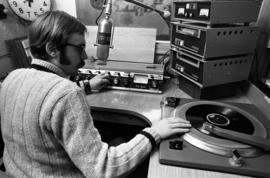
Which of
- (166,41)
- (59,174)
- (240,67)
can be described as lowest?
(59,174)

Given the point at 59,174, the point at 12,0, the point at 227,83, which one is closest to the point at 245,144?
the point at 227,83

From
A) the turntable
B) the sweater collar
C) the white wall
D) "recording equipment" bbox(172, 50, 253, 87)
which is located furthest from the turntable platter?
the white wall

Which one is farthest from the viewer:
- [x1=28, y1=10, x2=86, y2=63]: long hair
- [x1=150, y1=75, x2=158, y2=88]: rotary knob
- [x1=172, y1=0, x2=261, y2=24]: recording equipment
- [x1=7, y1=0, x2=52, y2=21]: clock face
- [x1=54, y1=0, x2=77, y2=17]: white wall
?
[x1=54, y1=0, x2=77, y2=17]: white wall

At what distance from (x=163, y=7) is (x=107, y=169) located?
1.21 meters

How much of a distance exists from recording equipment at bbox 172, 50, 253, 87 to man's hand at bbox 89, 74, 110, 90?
47 centimetres

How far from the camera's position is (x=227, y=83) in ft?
3.73

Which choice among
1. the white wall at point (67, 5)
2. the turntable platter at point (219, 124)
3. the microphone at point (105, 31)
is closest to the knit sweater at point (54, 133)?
the turntable platter at point (219, 124)

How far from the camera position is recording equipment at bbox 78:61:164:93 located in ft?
→ 3.92

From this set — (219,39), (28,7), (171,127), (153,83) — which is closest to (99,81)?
(153,83)

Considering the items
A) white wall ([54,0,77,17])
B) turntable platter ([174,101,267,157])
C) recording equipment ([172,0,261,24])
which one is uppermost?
white wall ([54,0,77,17])

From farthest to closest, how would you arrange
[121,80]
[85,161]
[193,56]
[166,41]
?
[166,41], [121,80], [193,56], [85,161]

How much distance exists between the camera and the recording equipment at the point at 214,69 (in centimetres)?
103

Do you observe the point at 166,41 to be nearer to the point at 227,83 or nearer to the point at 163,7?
the point at 163,7

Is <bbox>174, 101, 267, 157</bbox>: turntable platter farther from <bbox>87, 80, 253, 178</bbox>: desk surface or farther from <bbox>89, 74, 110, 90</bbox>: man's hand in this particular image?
<bbox>89, 74, 110, 90</bbox>: man's hand
